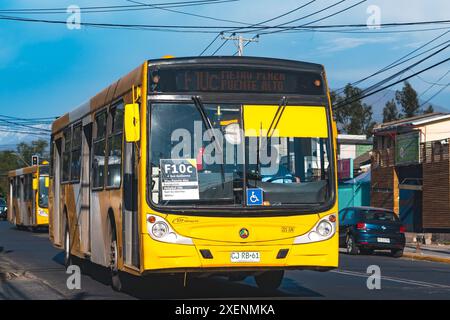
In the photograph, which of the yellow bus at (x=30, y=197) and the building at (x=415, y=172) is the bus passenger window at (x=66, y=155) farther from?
the building at (x=415, y=172)

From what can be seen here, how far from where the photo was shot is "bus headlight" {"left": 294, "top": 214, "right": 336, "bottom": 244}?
1152cm

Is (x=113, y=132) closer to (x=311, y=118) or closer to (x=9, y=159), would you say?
(x=311, y=118)

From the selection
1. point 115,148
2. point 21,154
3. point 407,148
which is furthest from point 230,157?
point 21,154

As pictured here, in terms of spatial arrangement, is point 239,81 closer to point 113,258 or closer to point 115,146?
point 115,146

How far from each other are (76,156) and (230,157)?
→ 5943 mm

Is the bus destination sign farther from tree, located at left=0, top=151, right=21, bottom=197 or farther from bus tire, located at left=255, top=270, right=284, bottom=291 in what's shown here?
tree, located at left=0, top=151, right=21, bottom=197

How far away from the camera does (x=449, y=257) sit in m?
26.1

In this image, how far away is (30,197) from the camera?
4078 centimetres

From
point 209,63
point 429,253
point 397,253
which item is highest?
point 209,63

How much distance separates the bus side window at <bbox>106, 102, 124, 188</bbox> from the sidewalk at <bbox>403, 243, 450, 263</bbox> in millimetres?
14394

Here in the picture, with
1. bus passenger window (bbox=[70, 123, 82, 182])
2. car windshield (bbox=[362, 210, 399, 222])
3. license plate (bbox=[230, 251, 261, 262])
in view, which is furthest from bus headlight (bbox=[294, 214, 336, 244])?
car windshield (bbox=[362, 210, 399, 222])

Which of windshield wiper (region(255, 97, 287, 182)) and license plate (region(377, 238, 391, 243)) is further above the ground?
windshield wiper (region(255, 97, 287, 182))

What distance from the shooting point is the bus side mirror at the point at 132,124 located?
11.3 metres

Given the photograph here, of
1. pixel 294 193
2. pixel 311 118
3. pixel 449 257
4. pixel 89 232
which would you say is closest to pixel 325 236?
pixel 294 193
